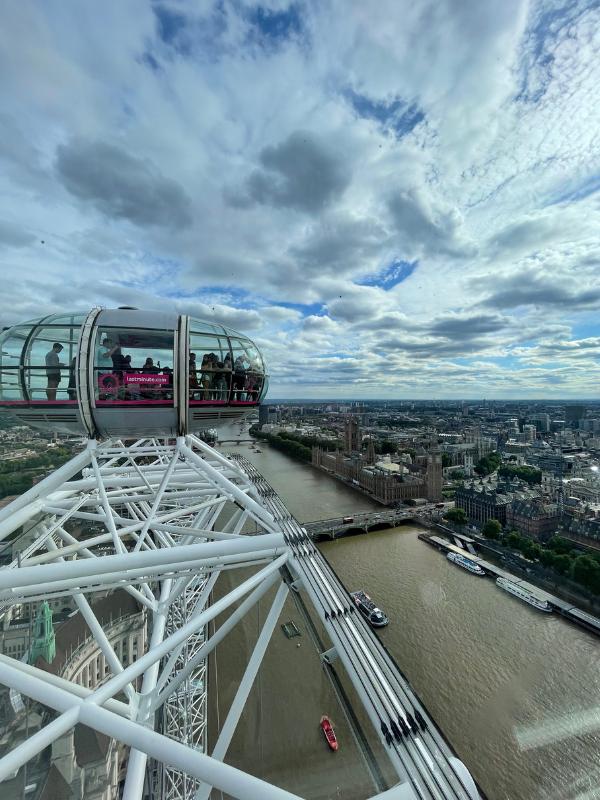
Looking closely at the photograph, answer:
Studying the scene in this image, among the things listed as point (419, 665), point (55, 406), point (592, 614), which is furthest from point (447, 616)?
point (55, 406)

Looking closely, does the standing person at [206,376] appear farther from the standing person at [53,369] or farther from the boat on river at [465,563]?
the boat on river at [465,563]

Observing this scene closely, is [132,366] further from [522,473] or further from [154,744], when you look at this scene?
[522,473]

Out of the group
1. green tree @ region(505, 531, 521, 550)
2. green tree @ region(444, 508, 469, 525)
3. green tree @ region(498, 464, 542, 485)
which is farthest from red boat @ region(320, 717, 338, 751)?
green tree @ region(498, 464, 542, 485)

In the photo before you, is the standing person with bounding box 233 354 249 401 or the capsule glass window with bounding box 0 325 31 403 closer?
the capsule glass window with bounding box 0 325 31 403

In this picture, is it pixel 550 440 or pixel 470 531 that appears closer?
pixel 470 531

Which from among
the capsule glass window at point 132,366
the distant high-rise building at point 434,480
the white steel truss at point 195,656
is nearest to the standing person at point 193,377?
the capsule glass window at point 132,366

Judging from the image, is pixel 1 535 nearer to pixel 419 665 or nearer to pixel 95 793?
pixel 95 793

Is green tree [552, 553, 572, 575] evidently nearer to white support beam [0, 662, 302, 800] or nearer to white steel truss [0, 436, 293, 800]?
white steel truss [0, 436, 293, 800]
